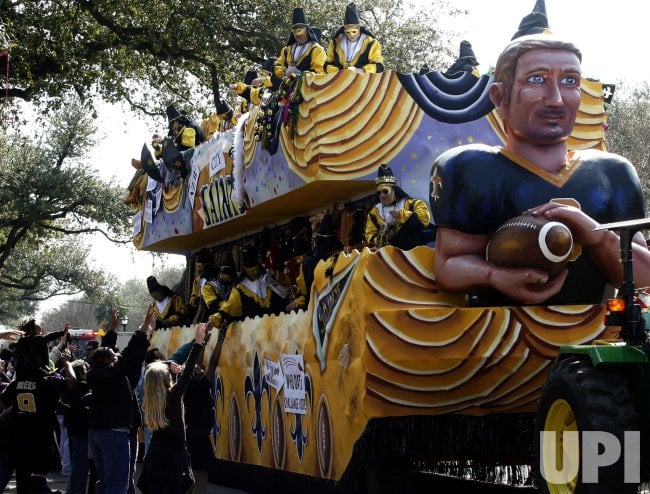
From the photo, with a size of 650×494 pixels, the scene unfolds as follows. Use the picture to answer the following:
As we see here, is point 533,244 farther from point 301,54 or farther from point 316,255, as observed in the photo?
point 301,54

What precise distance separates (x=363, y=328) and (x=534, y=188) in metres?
1.77

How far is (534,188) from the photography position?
9719 millimetres

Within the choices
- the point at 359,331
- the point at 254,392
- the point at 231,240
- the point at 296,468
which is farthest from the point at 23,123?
the point at 359,331

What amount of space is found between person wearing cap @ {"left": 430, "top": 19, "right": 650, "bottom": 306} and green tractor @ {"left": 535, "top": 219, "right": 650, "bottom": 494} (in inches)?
73.5

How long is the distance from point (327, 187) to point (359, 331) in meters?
2.86

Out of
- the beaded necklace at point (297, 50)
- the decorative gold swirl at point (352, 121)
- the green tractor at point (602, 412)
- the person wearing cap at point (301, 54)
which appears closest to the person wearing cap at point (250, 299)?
the person wearing cap at point (301, 54)

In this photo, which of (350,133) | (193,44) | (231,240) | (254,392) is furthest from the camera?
(193,44)

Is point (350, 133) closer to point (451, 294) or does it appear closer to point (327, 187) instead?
point (327, 187)

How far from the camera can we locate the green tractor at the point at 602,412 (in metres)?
6.67

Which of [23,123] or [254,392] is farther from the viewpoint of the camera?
[23,123]

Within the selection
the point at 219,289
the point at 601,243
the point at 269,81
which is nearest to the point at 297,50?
the point at 269,81

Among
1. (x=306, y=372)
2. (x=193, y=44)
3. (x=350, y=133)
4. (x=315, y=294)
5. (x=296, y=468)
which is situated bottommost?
(x=296, y=468)

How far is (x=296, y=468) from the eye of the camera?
11.6 meters

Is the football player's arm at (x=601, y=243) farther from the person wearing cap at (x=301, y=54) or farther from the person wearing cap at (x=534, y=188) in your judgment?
the person wearing cap at (x=301, y=54)
